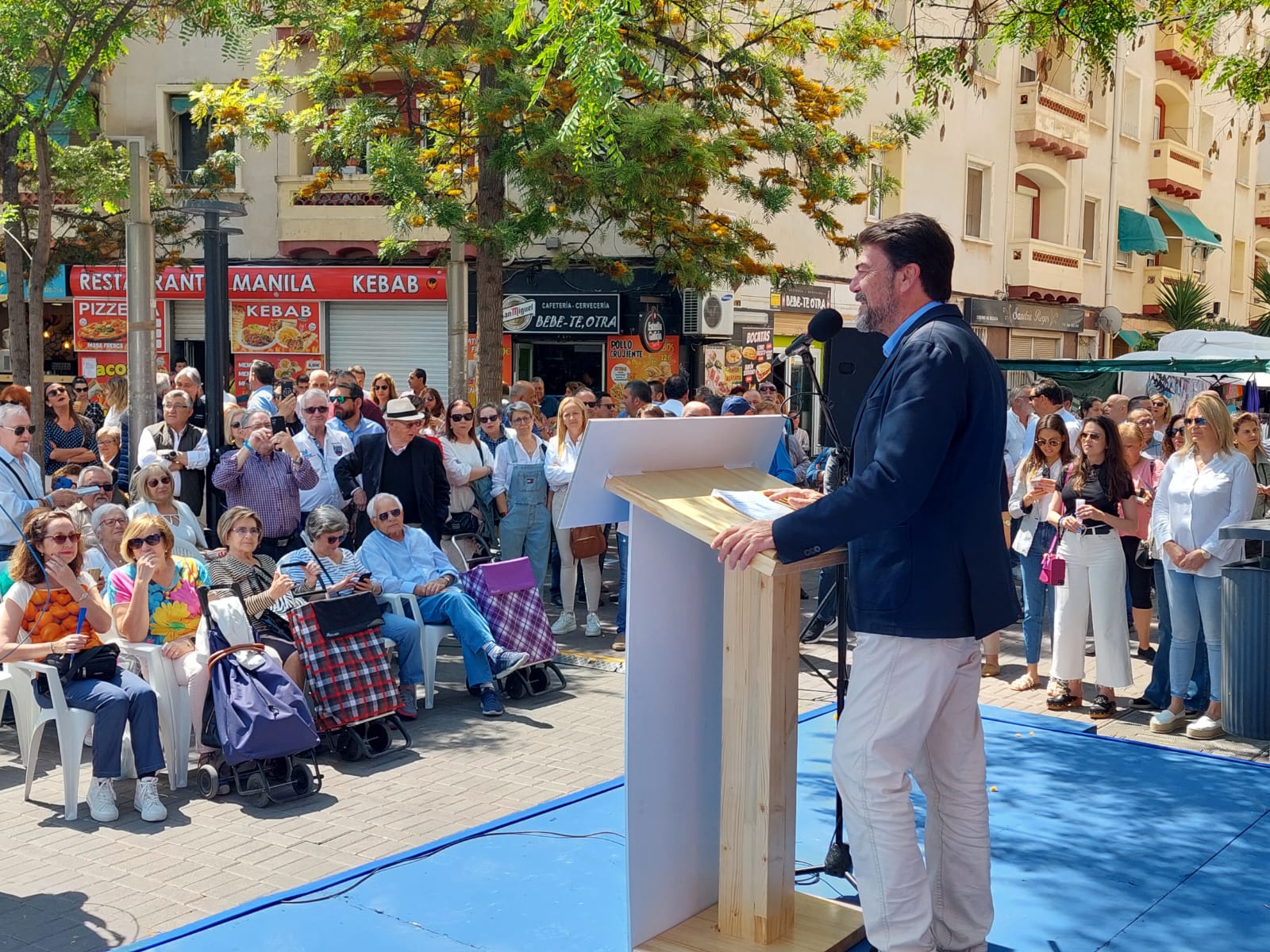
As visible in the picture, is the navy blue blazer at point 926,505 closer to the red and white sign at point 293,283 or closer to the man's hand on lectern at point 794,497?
the man's hand on lectern at point 794,497

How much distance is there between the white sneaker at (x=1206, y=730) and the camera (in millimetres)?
7125

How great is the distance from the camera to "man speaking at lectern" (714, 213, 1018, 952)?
11.3 feet

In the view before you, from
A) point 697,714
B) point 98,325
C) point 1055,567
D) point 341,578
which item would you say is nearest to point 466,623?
point 341,578

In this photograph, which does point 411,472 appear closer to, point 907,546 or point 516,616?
point 516,616

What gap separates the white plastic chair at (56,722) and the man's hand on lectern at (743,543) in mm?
3700

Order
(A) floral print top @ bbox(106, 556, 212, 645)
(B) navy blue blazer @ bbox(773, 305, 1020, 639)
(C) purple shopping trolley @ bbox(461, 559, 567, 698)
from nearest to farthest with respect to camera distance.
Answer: (B) navy blue blazer @ bbox(773, 305, 1020, 639), (A) floral print top @ bbox(106, 556, 212, 645), (C) purple shopping trolley @ bbox(461, 559, 567, 698)

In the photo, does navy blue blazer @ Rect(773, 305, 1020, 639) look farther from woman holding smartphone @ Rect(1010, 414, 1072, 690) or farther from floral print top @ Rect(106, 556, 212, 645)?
woman holding smartphone @ Rect(1010, 414, 1072, 690)

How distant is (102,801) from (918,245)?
4.36 m

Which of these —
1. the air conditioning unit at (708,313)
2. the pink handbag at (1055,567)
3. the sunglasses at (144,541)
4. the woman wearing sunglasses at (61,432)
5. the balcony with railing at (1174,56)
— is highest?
the balcony with railing at (1174,56)

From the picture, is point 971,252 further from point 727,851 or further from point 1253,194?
point 727,851

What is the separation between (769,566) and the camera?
3463 millimetres

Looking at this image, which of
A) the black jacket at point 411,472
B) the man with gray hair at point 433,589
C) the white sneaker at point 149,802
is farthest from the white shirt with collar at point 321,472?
the white sneaker at point 149,802

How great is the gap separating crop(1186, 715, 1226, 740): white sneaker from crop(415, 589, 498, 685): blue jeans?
396cm

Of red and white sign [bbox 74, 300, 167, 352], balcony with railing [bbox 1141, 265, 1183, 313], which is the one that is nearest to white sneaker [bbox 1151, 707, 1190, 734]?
red and white sign [bbox 74, 300, 167, 352]
